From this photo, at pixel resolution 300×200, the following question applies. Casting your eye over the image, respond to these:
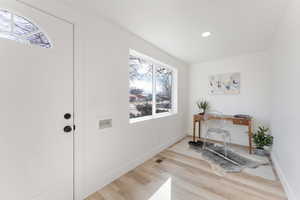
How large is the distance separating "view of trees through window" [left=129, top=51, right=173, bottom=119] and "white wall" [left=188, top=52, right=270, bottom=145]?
1233 mm

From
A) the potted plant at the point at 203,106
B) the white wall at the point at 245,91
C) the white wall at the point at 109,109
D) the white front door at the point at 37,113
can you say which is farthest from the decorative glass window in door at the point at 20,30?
the white wall at the point at 245,91

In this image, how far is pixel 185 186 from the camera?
1.72 m

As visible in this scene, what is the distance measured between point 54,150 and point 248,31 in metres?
3.18

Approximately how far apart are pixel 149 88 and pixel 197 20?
147cm

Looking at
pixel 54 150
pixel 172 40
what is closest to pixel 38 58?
pixel 54 150

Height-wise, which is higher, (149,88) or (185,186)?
(149,88)

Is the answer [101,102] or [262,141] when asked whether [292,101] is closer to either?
[262,141]

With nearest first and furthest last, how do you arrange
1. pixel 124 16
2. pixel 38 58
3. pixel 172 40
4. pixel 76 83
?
pixel 38 58 < pixel 76 83 < pixel 124 16 < pixel 172 40

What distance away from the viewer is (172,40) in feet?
7.77

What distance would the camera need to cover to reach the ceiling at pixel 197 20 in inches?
57.3

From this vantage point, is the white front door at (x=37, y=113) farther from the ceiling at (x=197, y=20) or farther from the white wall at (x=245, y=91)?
the white wall at (x=245, y=91)

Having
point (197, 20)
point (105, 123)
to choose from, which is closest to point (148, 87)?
point (105, 123)

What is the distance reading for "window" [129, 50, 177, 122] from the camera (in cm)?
232

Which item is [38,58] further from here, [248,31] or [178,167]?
[248,31]
